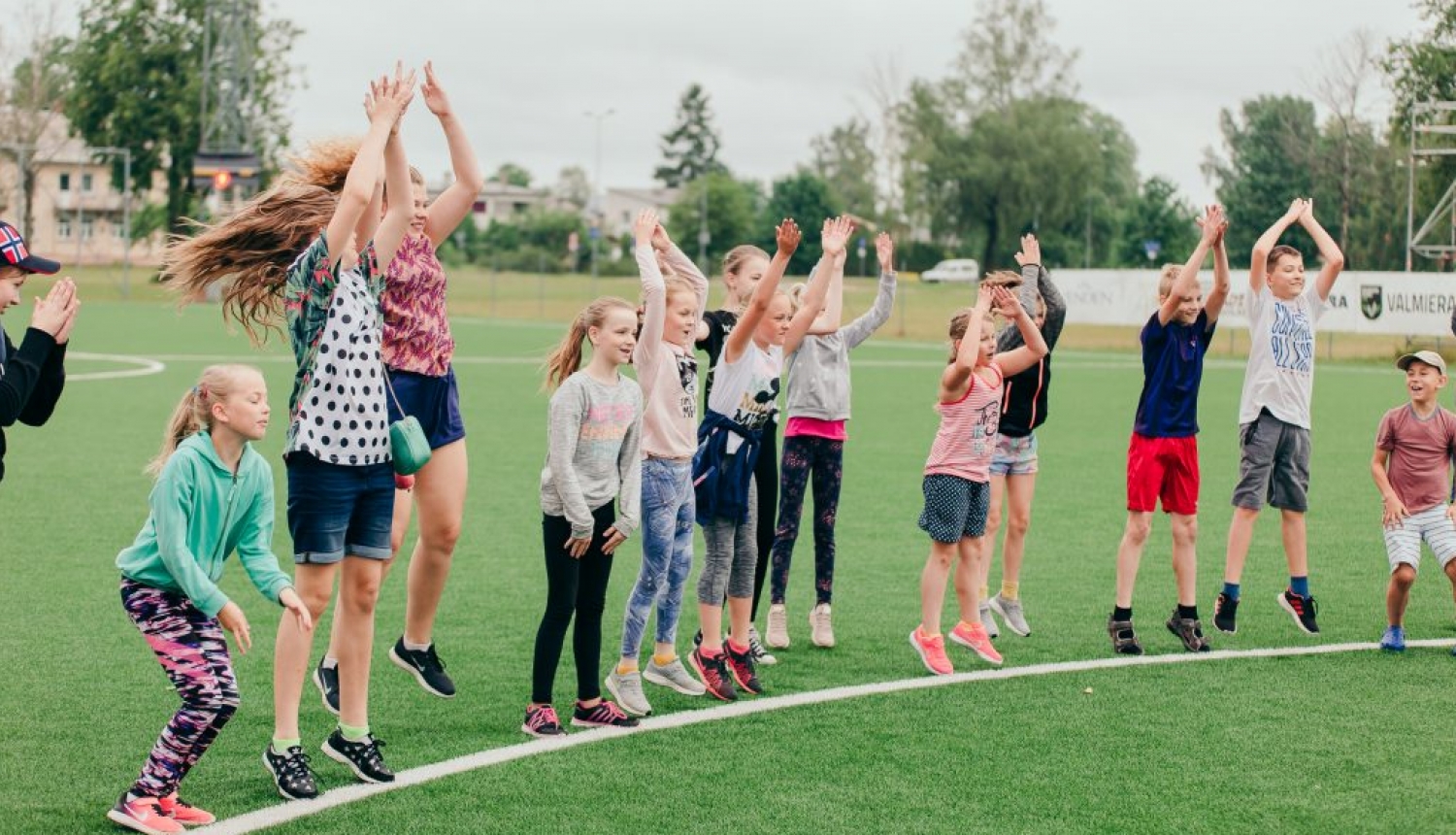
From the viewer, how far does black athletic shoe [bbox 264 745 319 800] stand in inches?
207

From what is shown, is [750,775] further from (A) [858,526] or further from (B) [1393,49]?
(B) [1393,49]

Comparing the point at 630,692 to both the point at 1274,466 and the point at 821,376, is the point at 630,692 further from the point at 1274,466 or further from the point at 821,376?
the point at 1274,466

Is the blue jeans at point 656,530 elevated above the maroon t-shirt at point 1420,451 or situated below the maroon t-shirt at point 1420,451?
below

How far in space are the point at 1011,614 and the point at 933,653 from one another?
118 centimetres

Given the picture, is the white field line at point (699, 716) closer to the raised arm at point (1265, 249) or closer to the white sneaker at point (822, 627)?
the white sneaker at point (822, 627)

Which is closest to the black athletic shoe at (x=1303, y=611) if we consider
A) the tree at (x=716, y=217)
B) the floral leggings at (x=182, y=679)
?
the floral leggings at (x=182, y=679)

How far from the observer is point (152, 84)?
72.6m

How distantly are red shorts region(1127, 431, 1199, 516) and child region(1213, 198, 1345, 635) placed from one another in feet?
2.00

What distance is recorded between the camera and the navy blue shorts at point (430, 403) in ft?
20.9

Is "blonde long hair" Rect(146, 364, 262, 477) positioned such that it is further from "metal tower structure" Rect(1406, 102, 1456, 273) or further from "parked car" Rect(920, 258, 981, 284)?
"parked car" Rect(920, 258, 981, 284)

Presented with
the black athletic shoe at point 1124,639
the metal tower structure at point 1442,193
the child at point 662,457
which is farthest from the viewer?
the metal tower structure at point 1442,193

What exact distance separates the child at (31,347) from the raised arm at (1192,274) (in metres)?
5.10

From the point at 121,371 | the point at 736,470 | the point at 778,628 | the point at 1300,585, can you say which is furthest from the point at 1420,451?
the point at 121,371

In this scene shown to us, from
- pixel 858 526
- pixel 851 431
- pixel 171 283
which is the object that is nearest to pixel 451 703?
pixel 171 283
